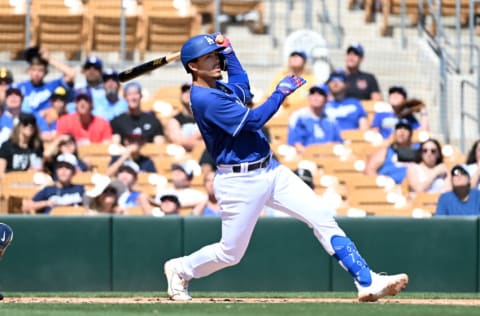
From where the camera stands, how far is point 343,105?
531 inches

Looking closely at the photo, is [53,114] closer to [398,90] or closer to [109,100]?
[109,100]

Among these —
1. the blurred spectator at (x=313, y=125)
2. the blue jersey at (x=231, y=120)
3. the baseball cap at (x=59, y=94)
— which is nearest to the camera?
the blue jersey at (x=231, y=120)

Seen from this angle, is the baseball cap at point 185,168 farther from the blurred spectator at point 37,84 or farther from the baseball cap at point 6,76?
the baseball cap at point 6,76

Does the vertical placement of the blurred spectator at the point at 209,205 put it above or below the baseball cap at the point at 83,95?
below

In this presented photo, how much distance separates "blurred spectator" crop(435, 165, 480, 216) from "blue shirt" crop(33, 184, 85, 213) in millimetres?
3258

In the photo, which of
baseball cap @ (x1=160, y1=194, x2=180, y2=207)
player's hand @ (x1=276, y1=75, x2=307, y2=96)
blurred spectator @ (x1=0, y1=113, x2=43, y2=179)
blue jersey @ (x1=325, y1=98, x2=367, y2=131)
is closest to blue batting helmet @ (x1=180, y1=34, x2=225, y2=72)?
player's hand @ (x1=276, y1=75, x2=307, y2=96)

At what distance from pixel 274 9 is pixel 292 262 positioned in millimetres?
4968

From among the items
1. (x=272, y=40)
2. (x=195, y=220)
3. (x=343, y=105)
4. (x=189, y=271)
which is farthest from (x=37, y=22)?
(x=189, y=271)

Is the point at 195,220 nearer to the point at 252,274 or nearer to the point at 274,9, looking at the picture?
the point at 252,274

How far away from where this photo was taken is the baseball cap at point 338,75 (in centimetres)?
1377

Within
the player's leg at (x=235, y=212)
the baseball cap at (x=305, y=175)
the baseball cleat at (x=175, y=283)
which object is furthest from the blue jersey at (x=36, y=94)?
the player's leg at (x=235, y=212)

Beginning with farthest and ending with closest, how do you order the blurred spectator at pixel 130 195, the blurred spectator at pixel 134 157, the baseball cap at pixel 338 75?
the baseball cap at pixel 338 75 < the blurred spectator at pixel 134 157 < the blurred spectator at pixel 130 195

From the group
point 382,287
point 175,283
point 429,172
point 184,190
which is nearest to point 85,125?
point 184,190

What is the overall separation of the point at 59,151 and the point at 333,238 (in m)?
4.79
